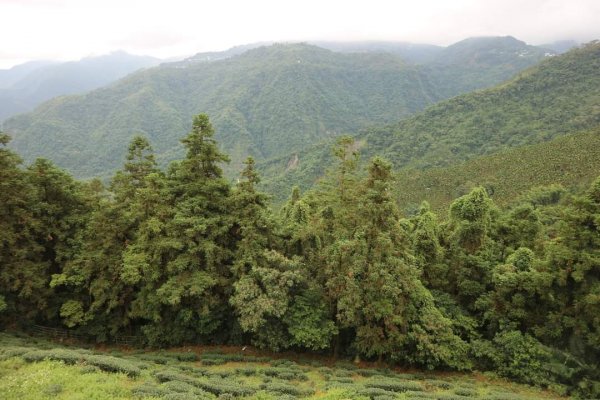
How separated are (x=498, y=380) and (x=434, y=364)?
3386 mm

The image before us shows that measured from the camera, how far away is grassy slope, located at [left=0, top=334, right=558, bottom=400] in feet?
47.7

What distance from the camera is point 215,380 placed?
17906 millimetres

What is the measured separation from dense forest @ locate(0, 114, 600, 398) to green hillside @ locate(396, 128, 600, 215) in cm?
4053

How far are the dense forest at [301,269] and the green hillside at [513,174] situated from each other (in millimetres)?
40532

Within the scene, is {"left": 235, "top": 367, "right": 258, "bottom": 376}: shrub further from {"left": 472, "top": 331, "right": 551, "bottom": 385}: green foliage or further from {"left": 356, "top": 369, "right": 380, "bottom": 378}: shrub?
{"left": 472, "top": 331, "right": 551, "bottom": 385}: green foliage

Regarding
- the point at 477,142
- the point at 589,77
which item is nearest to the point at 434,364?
the point at 477,142

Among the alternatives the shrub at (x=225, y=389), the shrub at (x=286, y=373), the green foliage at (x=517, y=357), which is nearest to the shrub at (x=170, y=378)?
the shrub at (x=225, y=389)

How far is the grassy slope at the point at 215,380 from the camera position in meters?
14.5

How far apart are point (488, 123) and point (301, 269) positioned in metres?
142

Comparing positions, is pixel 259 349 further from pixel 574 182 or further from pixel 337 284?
pixel 574 182

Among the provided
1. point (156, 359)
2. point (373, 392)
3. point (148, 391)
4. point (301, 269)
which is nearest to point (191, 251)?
point (156, 359)

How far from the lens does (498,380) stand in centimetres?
2169

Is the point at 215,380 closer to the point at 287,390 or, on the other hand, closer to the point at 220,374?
the point at 220,374

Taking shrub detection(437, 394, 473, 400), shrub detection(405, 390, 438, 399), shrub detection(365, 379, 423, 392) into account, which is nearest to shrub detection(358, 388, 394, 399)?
shrub detection(405, 390, 438, 399)
